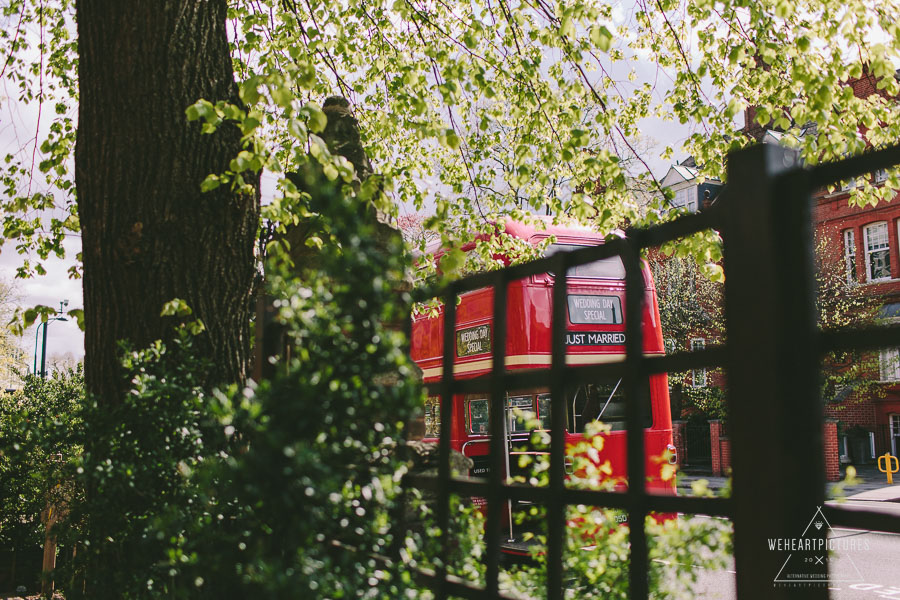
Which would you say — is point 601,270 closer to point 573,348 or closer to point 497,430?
point 573,348

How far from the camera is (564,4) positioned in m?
5.56

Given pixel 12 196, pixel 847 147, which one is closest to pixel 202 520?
pixel 847 147

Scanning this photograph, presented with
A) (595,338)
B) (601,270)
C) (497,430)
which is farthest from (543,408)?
(497,430)

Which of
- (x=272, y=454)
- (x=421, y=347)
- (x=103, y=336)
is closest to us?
(x=272, y=454)

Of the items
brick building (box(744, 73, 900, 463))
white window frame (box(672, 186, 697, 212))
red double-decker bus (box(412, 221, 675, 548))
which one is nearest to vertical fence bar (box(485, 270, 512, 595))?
red double-decker bus (box(412, 221, 675, 548))

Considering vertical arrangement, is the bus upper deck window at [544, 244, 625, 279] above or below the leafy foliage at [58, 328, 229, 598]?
above

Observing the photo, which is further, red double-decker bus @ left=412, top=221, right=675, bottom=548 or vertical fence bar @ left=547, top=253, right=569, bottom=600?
red double-decker bus @ left=412, top=221, right=675, bottom=548

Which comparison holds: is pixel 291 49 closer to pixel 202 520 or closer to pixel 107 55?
pixel 107 55

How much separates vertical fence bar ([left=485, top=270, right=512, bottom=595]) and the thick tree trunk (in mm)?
1676

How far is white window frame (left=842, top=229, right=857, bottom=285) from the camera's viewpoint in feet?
78.7

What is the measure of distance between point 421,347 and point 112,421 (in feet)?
31.5

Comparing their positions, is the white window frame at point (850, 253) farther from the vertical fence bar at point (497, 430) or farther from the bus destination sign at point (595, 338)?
the vertical fence bar at point (497, 430)

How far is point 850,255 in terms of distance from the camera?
2544 cm

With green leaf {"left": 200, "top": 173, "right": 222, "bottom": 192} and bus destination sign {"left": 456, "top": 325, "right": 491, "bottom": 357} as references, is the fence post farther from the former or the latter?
bus destination sign {"left": 456, "top": 325, "right": 491, "bottom": 357}
